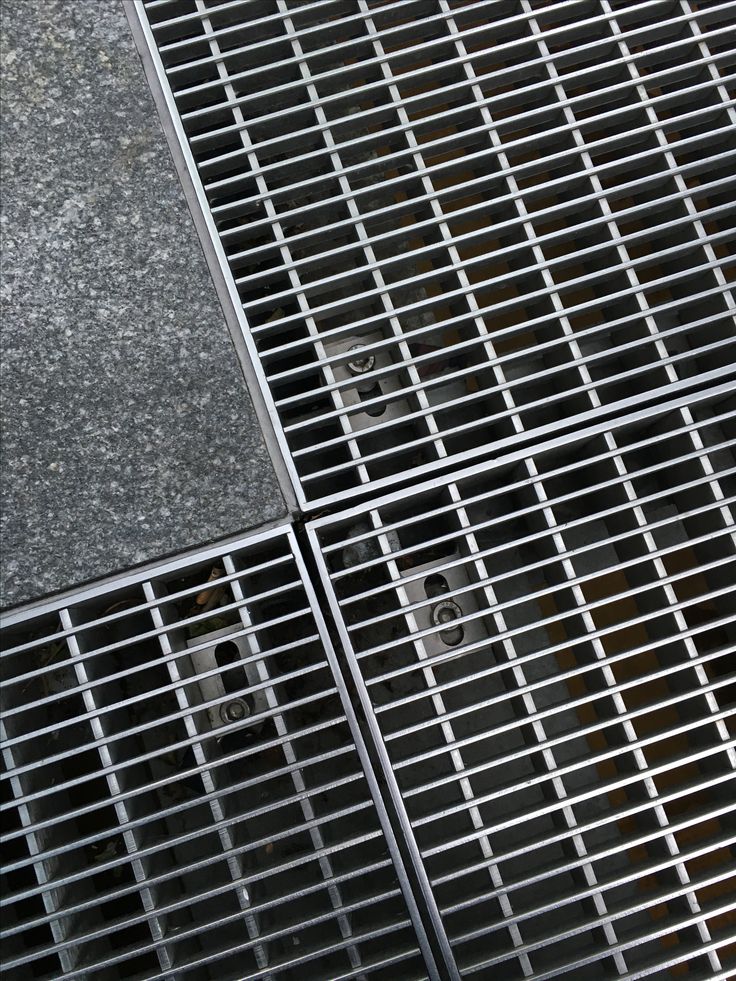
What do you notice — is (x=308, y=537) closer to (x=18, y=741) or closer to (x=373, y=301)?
(x=373, y=301)

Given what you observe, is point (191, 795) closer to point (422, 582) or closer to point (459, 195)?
point (422, 582)

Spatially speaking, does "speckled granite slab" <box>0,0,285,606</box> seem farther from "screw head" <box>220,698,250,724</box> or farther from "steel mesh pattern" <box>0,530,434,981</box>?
"screw head" <box>220,698,250,724</box>

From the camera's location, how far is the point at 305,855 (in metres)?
1.01

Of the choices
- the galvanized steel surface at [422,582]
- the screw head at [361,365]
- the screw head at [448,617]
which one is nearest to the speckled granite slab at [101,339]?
the galvanized steel surface at [422,582]

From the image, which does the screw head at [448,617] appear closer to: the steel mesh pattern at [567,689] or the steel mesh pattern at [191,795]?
the steel mesh pattern at [567,689]

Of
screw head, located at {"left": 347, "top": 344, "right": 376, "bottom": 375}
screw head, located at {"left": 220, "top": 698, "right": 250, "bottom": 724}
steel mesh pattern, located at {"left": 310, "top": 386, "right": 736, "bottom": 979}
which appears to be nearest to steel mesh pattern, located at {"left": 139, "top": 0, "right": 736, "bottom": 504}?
screw head, located at {"left": 347, "top": 344, "right": 376, "bottom": 375}

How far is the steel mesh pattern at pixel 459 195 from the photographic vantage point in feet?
3.67

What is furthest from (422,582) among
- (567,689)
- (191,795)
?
(191,795)

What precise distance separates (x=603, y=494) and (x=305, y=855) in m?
0.70

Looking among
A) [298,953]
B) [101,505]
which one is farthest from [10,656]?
[298,953]

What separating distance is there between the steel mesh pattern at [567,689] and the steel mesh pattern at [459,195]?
0.11 metres

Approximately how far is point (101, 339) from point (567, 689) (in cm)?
98

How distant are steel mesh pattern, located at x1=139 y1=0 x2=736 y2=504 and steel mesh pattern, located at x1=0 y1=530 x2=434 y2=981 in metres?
0.26

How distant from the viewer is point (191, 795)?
121 centimetres
